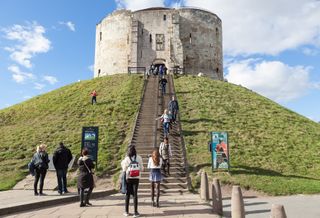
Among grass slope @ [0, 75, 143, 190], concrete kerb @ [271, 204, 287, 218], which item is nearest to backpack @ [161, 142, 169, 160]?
grass slope @ [0, 75, 143, 190]

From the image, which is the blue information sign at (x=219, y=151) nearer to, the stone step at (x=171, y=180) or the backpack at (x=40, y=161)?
the stone step at (x=171, y=180)

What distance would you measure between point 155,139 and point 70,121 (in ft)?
25.6

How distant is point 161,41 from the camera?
4122cm

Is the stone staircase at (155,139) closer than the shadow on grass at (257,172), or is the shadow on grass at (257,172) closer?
the stone staircase at (155,139)

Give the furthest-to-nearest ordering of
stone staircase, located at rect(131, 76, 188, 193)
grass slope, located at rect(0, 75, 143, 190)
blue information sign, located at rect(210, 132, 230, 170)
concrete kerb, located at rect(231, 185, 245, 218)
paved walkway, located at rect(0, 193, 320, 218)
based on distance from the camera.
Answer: grass slope, located at rect(0, 75, 143, 190) < blue information sign, located at rect(210, 132, 230, 170) < stone staircase, located at rect(131, 76, 188, 193) < paved walkway, located at rect(0, 193, 320, 218) < concrete kerb, located at rect(231, 185, 245, 218)

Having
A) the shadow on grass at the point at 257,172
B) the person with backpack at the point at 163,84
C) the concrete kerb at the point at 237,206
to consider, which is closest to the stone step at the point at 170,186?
the shadow on grass at the point at 257,172

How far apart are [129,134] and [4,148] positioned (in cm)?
706

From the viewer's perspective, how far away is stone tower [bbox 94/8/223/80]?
4091 centimetres

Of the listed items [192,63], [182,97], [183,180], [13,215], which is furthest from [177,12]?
[13,215]

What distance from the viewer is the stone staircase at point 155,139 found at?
13039 mm

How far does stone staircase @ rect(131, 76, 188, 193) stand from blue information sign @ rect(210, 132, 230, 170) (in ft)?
4.47

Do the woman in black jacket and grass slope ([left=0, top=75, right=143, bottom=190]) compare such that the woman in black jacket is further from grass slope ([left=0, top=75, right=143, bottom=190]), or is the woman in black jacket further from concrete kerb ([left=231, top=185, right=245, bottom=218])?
grass slope ([left=0, top=75, right=143, bottom=190])

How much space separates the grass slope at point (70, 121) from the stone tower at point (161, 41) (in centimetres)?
919

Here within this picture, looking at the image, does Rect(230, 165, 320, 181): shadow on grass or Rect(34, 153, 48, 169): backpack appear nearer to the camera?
Rect(34, 153, 48, 169): backpack
